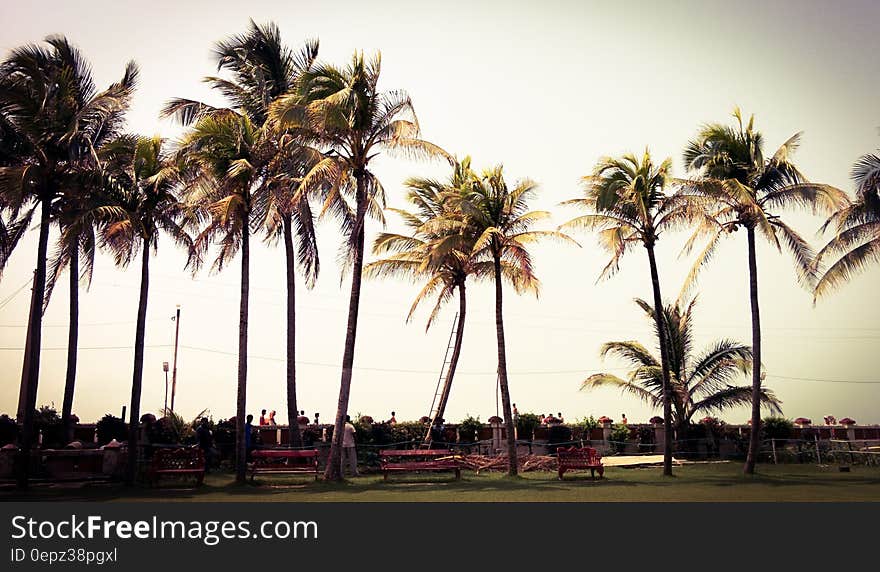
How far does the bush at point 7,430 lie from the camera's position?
73.5ft

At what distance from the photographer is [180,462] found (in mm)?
20172

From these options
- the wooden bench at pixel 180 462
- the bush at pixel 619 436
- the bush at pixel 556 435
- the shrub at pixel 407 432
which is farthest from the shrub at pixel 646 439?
the wooden bench at pixel 180 462

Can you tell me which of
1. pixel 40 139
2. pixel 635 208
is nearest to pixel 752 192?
pixel 635 208

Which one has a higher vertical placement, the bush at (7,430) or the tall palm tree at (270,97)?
the tall palm tree at (270,97)

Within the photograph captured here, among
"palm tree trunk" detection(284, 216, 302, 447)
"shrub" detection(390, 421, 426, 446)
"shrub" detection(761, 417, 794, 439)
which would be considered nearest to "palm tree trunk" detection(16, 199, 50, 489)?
"palm tree trunk" detection(284, 216, 302, 447)

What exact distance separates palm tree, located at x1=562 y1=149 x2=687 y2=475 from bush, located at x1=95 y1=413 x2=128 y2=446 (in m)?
14.9

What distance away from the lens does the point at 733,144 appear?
24.4 metres

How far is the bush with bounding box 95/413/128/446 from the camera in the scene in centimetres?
2419

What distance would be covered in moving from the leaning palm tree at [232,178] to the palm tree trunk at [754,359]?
14.4m

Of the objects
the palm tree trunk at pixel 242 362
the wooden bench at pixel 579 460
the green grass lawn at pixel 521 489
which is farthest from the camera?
the wooden bench at pixel 579 460

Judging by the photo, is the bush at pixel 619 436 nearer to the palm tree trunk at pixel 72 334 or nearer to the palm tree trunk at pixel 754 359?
the palm tree trunk at pixel 754 359
